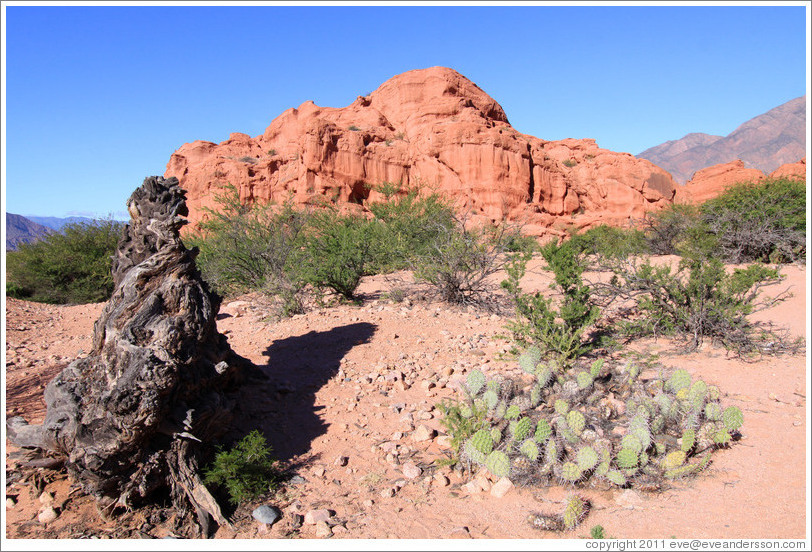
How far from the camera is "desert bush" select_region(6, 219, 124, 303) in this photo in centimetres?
1234

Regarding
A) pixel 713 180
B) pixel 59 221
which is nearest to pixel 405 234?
pixel 713 180

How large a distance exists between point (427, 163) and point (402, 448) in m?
33.8

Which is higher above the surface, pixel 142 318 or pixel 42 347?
pixel 142 318

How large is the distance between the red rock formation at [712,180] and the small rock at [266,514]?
41524 millimetres

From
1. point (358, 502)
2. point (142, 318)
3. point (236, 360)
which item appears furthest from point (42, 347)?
point (358, 502)

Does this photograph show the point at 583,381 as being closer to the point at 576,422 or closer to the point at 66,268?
the point at 576,422

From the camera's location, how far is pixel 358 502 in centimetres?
320

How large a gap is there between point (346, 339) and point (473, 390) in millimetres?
2457

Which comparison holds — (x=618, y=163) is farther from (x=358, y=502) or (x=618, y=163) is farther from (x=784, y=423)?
(x=358, y=502)

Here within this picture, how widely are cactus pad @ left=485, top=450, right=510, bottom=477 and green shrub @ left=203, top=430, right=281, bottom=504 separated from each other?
5.35 ft

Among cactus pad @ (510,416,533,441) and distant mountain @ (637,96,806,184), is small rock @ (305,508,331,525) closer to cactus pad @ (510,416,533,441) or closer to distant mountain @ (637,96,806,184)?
cactus pad @ (510,416,533,441)

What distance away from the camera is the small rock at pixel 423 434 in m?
4.00

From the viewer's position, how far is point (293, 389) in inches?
191

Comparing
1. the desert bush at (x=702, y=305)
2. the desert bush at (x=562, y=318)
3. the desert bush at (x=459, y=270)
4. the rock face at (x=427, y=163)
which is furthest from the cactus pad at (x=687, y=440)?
the rock face at (x=427, y=163)
